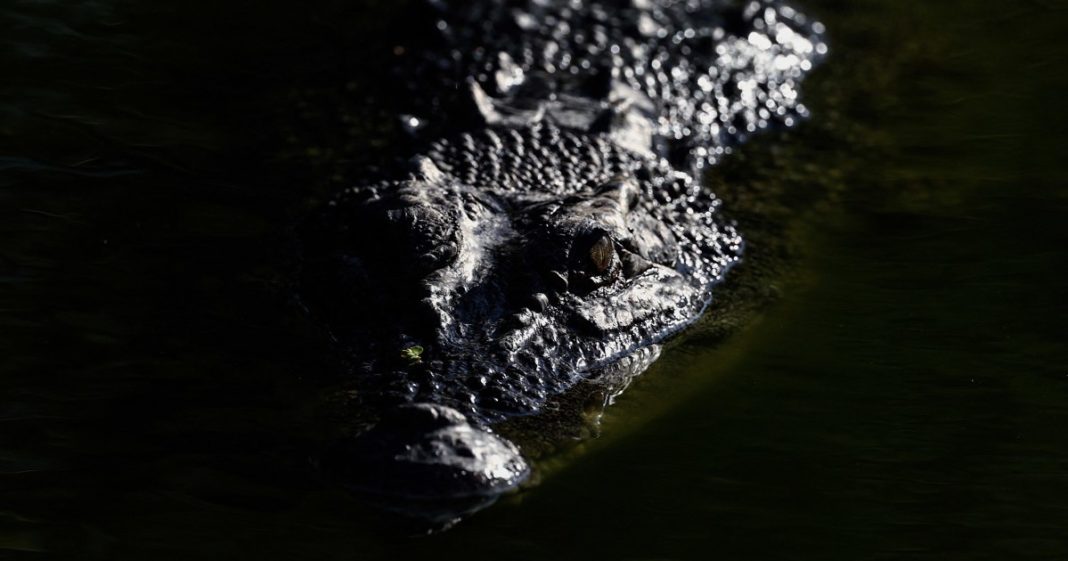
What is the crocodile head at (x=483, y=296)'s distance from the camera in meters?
3.97

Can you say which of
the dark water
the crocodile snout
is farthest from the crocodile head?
the dark water

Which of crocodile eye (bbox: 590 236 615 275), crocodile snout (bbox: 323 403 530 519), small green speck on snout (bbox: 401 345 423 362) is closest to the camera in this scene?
crocodile snout (bbox: 323 403 530 519)

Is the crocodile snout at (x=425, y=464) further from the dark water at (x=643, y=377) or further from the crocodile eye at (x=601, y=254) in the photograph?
the crocodile eye at (x=601, y=254)

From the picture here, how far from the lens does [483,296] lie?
15.5ft

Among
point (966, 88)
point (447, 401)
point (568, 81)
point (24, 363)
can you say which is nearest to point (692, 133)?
point (568, 81)

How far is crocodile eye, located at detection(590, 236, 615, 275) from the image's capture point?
4.96 metres

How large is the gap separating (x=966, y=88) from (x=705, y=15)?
147 cm

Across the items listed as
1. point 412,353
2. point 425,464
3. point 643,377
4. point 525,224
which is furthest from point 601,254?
point 425,464

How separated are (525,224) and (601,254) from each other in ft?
1.12

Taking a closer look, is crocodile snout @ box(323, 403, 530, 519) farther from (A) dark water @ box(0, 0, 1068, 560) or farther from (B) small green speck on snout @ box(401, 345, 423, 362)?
(B) small green speck on snout @ box(401, 345, 423, 362)

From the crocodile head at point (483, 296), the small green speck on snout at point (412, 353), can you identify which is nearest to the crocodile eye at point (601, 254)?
the crocodile head at point (483, 296)

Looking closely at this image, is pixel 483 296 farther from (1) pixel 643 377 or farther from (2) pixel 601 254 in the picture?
(1) pixel 643 377

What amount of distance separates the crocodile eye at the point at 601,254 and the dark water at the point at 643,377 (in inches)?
15.7

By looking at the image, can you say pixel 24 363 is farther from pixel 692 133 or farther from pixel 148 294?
pixel 692 133
